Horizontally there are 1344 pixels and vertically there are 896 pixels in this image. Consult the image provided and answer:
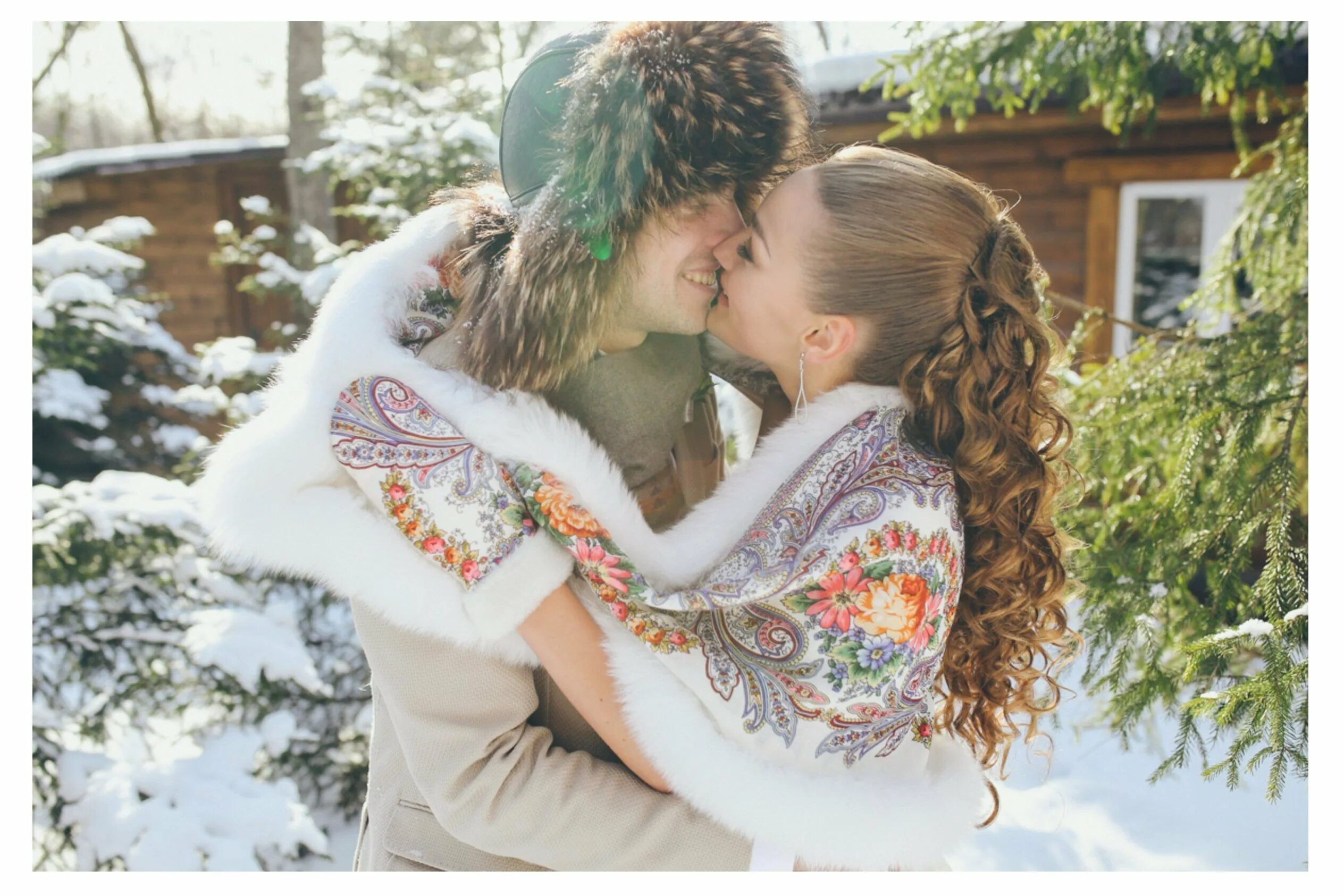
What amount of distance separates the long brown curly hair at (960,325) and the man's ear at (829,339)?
2 cm

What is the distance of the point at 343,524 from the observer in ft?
4.34

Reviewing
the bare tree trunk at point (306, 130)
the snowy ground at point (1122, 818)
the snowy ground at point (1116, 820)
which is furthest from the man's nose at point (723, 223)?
the bare tree trunk at point (306, 130)

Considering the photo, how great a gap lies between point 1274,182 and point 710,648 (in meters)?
2.26

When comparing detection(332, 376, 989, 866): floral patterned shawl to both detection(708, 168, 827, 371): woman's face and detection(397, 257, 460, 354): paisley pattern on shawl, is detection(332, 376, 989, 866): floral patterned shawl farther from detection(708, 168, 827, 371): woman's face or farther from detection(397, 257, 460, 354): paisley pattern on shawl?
detection(708, 168, 827, 371): woman's face

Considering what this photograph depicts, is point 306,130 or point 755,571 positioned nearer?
point 755,571

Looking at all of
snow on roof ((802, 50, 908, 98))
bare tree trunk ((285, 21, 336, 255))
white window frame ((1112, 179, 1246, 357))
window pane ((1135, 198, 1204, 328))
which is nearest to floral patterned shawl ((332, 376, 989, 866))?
bare tree trunk ((285, 21, 336, 255))

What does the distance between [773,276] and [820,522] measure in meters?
0.41

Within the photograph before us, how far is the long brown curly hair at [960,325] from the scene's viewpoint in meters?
1.49

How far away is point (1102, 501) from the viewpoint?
8.56ft

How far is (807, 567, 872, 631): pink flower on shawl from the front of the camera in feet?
4.43

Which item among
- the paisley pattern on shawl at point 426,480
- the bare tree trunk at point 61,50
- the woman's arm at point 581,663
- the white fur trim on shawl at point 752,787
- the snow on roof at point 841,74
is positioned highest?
the bare tree trunk at point 61,50

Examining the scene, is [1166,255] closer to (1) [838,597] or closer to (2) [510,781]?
(1) [838,597]

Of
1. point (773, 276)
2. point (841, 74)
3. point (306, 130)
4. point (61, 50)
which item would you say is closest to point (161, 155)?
point (61, 50)

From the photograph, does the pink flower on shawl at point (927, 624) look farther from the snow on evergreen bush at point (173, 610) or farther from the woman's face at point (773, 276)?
the snow on evergreen bush at point (173, 610)
